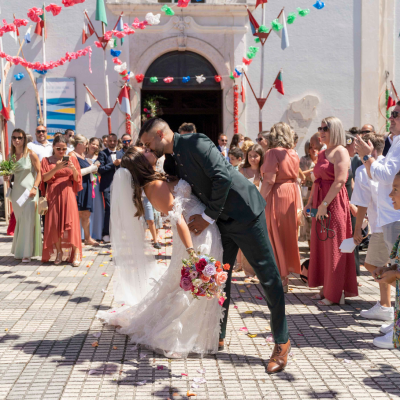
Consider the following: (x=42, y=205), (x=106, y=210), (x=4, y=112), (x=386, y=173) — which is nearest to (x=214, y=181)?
(x=386, y=173)

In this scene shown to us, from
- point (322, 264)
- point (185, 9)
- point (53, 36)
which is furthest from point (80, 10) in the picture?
point (322, 264)

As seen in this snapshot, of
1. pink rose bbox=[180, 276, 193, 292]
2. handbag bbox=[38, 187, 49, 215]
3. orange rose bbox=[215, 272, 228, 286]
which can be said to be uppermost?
handbag bbox=[38, 187, 49, 215]

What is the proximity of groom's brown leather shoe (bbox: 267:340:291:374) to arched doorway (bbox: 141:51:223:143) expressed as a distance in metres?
13.0

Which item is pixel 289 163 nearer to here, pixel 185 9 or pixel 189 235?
pixel 189 235

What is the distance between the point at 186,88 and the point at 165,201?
12556 millimetres

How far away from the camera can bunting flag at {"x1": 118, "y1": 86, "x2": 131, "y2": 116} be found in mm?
14254

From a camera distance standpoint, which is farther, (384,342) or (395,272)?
(384,342)

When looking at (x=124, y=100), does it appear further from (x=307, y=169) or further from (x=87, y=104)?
(x=307, y=169)

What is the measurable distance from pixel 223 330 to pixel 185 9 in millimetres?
13078

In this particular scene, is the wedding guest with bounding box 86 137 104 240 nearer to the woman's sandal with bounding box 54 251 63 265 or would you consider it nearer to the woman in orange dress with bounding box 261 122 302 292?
the woman's sandal with bounding box 54 251 63 265

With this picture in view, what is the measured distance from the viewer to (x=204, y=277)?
12.2 feet

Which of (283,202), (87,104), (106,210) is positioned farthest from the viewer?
(87,104)

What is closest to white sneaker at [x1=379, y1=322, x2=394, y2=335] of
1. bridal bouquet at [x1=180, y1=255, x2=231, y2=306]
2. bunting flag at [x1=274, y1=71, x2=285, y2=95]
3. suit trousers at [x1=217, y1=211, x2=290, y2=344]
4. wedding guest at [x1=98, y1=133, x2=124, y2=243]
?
suit trousers at [x1=217, y1=211, x2=290, y2=344]

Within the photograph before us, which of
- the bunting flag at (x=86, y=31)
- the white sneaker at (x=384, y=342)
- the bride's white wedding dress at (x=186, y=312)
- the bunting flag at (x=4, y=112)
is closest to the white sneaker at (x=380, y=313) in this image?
the white sneaker at (x=384, y=342)
